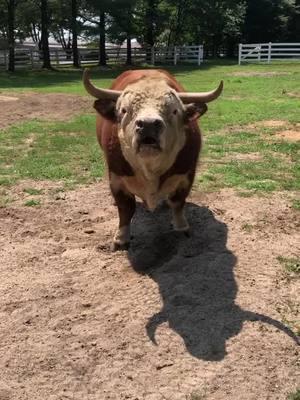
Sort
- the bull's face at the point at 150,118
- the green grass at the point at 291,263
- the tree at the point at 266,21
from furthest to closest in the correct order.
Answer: the tree at the point at 266,21, the green grass at the point at 291,263, the bull's face at the point at 150,118

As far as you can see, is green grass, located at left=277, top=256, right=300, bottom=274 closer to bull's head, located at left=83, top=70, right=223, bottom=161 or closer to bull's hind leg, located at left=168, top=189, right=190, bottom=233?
bull's hind leg, located at left=168, top=189, right=190, bottom=233

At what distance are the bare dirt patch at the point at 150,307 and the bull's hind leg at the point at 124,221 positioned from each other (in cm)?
11

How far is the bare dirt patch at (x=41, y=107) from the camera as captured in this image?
45.3 ft

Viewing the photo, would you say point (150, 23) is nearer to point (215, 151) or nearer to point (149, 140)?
point (215, 151)

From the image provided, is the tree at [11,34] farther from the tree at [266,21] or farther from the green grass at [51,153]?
the tree at [266,21]

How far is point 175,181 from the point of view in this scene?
5.25 metres

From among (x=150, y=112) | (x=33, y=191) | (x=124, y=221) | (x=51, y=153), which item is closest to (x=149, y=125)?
(x=150, y=112)

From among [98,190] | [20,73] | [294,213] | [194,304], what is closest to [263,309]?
[194,304]

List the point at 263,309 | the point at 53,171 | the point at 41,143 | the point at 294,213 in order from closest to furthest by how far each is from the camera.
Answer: the point at 263,309 → the point at 294,213 → the point at 53,171 → the point at 41,143

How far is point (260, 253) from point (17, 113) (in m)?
10.5

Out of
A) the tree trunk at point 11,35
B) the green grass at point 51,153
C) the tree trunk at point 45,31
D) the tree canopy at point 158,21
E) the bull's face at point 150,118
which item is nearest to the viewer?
the bull's face at point 150,118

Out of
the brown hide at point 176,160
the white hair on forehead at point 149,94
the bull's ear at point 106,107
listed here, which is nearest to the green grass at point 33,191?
the brown hide at point 176,160

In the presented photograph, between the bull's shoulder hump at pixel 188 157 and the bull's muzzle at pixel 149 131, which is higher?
the bull's muzzle at pixel 149 131

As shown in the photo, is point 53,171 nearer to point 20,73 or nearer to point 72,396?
point 72,396
